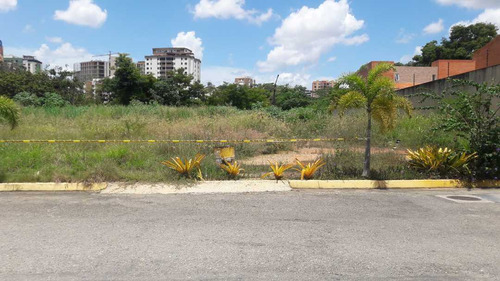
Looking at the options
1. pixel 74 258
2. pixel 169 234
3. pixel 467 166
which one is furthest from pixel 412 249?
pixel 467 166

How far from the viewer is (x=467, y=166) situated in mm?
9031

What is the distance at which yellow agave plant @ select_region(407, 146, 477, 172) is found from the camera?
8992mm

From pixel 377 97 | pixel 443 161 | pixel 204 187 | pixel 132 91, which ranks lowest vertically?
pixel 204 187

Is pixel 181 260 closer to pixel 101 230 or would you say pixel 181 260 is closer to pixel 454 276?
pixel 101 230

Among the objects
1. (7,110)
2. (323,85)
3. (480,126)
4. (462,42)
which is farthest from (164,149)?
(323,85)

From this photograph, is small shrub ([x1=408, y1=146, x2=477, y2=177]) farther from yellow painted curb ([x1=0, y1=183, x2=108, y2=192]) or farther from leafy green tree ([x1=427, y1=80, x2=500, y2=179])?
yellow painted curb ([x1=0, y1=183, x2=108, y2=192])

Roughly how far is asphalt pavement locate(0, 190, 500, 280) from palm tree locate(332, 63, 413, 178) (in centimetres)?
212

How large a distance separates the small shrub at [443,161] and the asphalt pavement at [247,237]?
1438mm

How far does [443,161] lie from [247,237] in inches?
253

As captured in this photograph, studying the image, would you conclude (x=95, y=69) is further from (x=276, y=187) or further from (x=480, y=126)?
(x=480, y=126)

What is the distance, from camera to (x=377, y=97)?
868 centimetres

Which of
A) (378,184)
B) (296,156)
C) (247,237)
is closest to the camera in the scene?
(247,237)

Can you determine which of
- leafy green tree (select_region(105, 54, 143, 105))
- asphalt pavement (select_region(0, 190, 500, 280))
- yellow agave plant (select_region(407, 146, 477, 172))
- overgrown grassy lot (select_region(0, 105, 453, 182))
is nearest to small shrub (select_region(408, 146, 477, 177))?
yellow agave plant (select_region(407, 146, 477, 172))

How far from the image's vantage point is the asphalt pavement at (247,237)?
407cm
